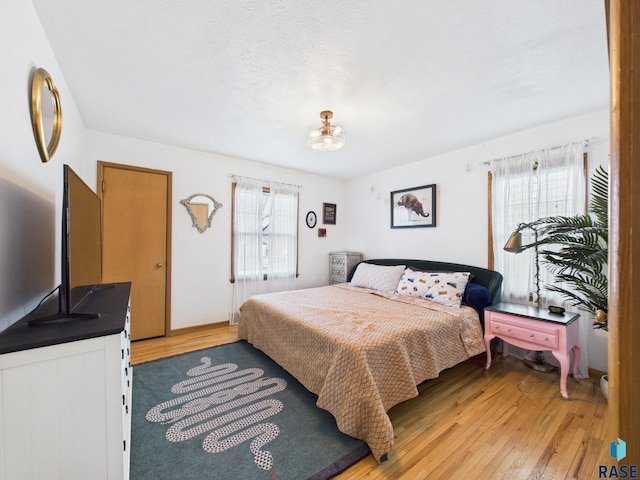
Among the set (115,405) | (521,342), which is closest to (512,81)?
(521,342)

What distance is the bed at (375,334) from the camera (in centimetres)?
164

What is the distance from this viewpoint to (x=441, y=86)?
2.05 metres

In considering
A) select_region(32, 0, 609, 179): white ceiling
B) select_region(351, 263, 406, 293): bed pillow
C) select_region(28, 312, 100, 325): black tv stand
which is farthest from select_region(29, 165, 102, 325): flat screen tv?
select_region(351, 263, 406, 293): bed pillow

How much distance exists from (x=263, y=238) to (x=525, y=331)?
10.9 ft

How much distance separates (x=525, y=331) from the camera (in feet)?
7.57

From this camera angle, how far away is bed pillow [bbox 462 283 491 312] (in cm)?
271

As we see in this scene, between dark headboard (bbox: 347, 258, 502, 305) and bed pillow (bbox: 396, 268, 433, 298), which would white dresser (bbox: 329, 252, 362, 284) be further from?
bed pillow (bbox: 396, 268, 433, 298)

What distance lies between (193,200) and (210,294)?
4.26 ft

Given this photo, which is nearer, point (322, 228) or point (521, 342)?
point (521, 342)

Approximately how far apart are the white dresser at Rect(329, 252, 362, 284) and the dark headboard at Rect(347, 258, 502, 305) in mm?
602

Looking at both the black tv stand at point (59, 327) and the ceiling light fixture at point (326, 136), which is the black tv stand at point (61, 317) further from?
the ceiling light fixture at point (326, 136)

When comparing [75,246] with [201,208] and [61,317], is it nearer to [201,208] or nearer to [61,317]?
[61,317]

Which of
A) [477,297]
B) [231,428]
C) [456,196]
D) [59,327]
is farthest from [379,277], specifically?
[59,327]

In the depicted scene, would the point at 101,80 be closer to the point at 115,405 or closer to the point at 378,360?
the point at 115,405
